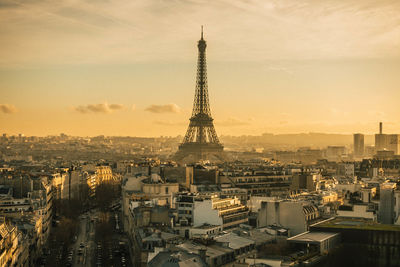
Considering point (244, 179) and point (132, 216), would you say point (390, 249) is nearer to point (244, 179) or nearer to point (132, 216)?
point (132, 216)

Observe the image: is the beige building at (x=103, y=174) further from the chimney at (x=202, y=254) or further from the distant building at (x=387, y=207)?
the chimney at (x=202, y=254)

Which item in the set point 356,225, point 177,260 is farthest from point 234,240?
point 177,260

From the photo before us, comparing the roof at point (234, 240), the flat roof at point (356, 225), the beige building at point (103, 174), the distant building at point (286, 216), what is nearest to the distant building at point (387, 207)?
the flat roof at point (356, 225)

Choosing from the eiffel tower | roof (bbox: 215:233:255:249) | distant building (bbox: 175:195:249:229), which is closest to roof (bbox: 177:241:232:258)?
roof (bbox: 215:233:255:249)

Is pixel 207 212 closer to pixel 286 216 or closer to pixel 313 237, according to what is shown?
pixel 286 216

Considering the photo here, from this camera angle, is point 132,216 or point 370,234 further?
point 132,216

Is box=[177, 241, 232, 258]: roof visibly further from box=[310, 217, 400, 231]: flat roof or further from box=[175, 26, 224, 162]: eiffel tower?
box=[175, 26, 224, 162]: eiffel tower

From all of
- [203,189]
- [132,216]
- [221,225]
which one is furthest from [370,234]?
[203,189]

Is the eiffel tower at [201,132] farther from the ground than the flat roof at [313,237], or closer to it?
farther from the ground
